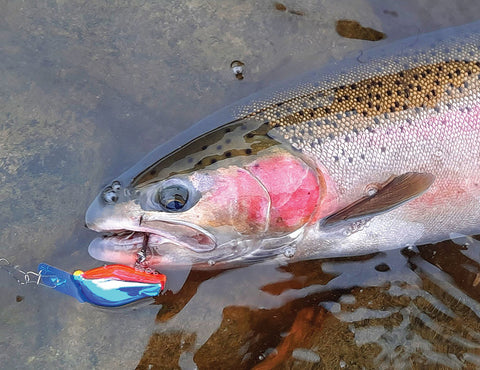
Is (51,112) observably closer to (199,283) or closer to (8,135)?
(8,135)

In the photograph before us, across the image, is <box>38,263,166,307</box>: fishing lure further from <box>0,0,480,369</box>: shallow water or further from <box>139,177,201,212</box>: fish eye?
<box>139,177,201,212</box>: fish eye

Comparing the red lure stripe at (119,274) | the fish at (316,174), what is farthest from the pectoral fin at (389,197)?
the red lure stripe at (119,274)

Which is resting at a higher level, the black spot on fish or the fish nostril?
the fish nostril

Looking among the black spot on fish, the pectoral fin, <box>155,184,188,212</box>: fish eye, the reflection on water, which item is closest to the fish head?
<box>155,184,188,212</box>: fish eye

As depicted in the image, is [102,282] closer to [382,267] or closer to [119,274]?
[119,274]

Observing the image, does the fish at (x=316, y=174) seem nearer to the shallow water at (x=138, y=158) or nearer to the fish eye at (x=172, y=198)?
the fish eye at (x=172, y=198)

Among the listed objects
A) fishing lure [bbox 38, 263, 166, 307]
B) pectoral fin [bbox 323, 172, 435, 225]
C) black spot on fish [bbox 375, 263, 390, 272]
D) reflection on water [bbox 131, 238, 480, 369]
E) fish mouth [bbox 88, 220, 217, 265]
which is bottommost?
reflection on water [bbox 131, 238, 480, 369]
